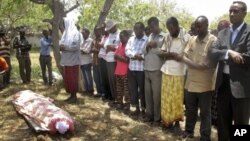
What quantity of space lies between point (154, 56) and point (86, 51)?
10.4 ft

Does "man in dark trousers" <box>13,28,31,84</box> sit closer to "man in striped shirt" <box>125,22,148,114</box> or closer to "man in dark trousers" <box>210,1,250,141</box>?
"man in striped shirt" <box>125,22,148,114</box>

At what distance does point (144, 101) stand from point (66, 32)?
7.09ft

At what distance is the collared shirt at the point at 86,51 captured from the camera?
9.59 m

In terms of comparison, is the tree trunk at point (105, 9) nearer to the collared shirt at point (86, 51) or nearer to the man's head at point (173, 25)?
the collared shirt at point (86, 51)

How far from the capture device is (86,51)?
9.59 meters

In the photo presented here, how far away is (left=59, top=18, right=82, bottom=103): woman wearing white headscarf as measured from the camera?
8.05 m

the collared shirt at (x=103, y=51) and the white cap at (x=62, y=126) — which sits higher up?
the collared shirt at (x=103, y=51)

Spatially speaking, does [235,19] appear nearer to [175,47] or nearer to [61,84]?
[175,47]

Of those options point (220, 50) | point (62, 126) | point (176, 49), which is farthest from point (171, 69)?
point (62, 126)

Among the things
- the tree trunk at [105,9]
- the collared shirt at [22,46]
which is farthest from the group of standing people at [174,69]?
the collared shirt at [22,46]

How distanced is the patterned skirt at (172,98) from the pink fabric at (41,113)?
1.53 metres

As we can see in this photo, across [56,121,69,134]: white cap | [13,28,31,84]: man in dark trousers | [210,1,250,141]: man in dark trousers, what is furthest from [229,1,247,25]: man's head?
[13,28,31,84]: man in dark trousers

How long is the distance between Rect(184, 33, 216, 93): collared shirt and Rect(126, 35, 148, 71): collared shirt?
58.6 inches

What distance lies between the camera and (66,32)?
809cm
